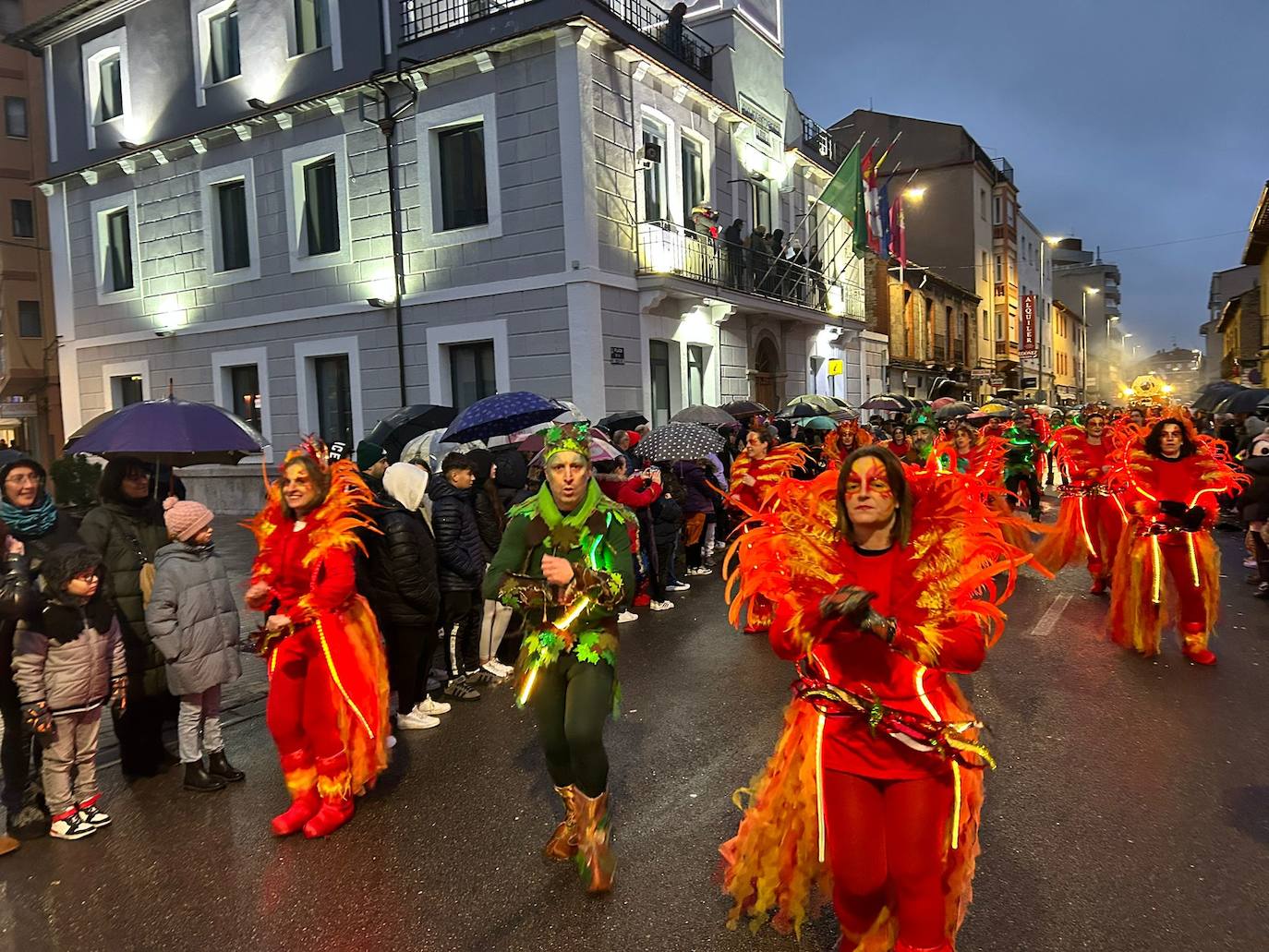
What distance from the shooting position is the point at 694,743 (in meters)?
5.32

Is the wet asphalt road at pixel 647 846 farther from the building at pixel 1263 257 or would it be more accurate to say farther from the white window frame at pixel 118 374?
the building at pixel 1263 257

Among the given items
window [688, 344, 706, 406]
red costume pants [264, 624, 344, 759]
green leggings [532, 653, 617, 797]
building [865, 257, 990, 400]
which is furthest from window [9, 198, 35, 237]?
green leggings [532, 653, 617, 797]

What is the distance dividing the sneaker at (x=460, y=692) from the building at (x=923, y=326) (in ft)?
71.6

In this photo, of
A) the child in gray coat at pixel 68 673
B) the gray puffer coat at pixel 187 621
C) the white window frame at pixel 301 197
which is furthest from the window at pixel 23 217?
the child in gray coat at pixel 68 673

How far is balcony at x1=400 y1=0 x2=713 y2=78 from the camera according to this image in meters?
15.0

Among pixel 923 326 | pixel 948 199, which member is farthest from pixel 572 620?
pixel 948 199

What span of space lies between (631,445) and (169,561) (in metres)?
6.57

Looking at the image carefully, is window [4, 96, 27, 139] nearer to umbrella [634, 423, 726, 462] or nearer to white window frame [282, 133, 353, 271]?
white window frame [282, 133, 353, 271]

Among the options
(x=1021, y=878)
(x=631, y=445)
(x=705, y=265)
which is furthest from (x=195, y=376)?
(x=1021, y=878)

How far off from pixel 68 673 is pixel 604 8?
1359 cm

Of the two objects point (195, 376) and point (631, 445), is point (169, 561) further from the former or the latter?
point (195, 376)

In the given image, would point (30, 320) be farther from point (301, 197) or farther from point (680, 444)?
point (680, 444)

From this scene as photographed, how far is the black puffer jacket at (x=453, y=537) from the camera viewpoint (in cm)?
631

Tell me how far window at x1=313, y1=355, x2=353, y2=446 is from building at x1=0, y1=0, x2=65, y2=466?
1750 centimetres
